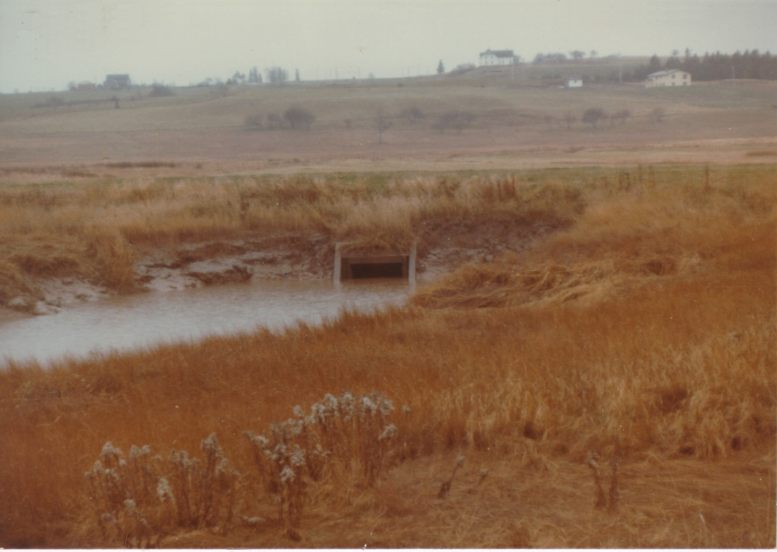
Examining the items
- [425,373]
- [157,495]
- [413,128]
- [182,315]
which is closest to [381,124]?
[413,128]

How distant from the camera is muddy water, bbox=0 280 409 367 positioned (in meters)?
16.1

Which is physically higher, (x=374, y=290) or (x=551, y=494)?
(x=551, y=494)

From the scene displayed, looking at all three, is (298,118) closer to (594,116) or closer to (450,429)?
(594,116)

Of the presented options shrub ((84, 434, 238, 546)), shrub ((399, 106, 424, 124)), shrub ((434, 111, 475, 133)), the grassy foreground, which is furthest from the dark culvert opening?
shrub ((399, 106, 424, 124))

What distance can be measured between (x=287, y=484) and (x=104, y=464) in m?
1.21

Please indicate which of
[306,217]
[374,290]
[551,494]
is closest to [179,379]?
[551,494]

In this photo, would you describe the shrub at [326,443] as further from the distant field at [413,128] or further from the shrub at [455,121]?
the shrub at [455,121]

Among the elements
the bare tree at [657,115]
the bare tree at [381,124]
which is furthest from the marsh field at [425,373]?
the bare tree at [381,124]

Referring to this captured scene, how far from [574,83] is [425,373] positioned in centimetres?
3275

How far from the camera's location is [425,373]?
973cm

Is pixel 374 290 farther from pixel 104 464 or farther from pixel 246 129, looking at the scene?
pixel 246 129

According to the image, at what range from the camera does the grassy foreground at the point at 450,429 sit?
6.34m

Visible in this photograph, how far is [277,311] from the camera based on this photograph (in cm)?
1875

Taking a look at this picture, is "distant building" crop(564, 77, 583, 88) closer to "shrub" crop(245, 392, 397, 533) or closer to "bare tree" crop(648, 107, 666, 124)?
"bare tree" crop(648, 107, 666, 124)
